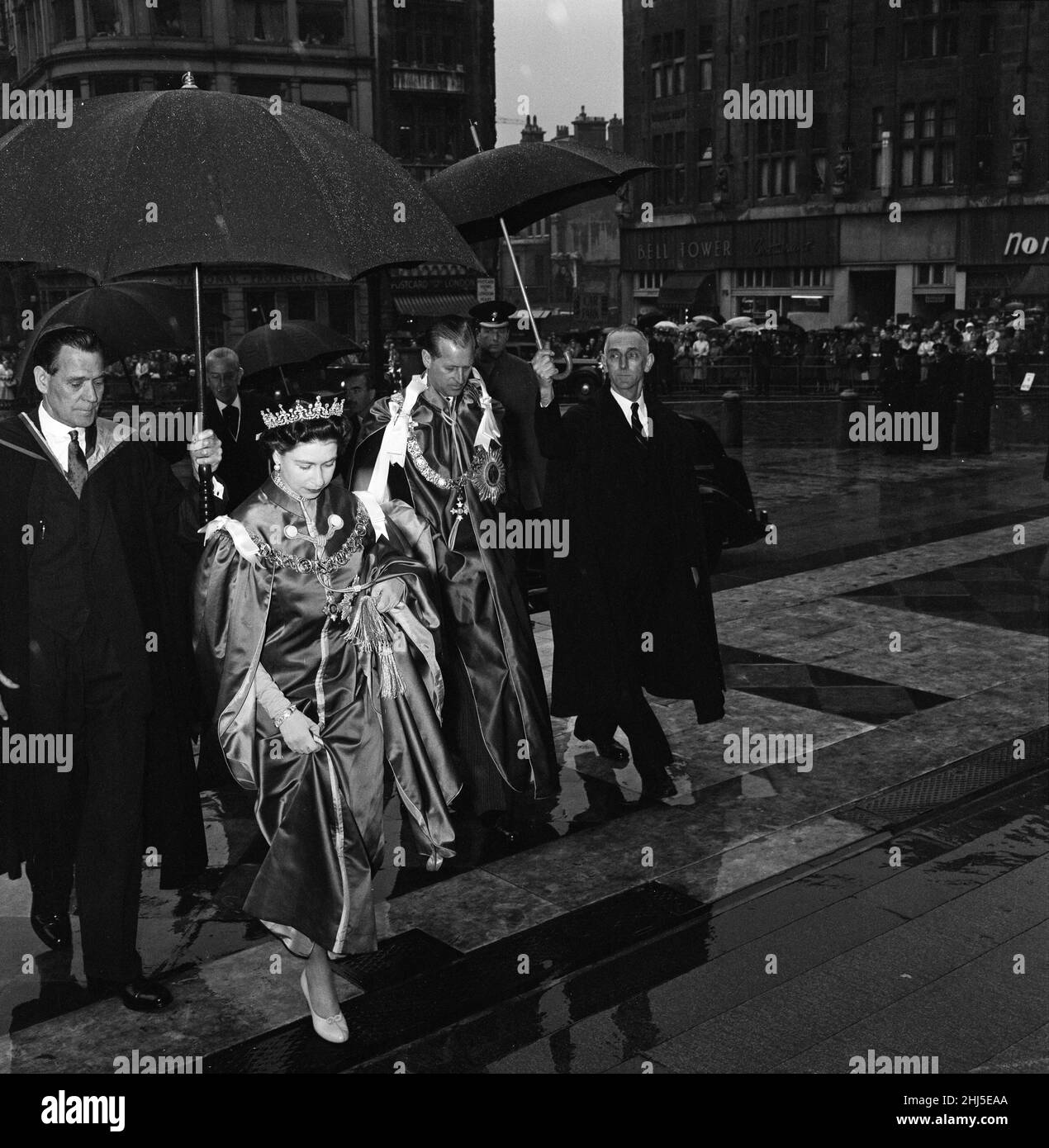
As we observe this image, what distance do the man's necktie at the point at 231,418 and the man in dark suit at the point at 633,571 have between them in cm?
224

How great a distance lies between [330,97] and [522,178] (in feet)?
153

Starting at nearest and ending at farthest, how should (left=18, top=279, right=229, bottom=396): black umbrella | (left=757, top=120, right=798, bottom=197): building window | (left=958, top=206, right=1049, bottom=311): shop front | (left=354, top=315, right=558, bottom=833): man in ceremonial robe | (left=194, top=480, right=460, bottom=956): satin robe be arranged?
(left=194, top=480, right=460, bottom=956): satin robe < (left=354, top=315, right=558, bottom=833): man in ceremonial robe < (left=18, top=279, right=229, bottom=396): black umbrella < (left=958, top=206, right=1049, bottom=311): shop front < (left=757, top=120, right=798, bottom=197): building window

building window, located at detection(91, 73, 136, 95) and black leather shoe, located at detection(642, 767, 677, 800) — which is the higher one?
building window, located at detection(91, 73, 136, 95)

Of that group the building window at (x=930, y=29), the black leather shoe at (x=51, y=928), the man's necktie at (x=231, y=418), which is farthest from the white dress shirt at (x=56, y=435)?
the building window at (x=930, y=29)

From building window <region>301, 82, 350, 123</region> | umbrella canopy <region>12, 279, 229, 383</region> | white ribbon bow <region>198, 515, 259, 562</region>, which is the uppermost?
building window <region>301, 82, 350, 123</region>

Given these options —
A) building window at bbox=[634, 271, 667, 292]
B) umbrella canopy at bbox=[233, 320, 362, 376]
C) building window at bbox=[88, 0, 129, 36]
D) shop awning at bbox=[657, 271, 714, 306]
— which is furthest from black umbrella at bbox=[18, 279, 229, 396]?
building window at bbox=[634, 271, 667, 292]

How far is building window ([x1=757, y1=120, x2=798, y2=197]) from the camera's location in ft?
151

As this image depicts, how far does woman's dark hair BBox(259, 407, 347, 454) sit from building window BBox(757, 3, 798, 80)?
45.6m

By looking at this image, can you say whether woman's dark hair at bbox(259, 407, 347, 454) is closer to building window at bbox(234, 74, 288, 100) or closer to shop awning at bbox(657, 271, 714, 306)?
shop awning at bbox(657, 271, 714, 306)

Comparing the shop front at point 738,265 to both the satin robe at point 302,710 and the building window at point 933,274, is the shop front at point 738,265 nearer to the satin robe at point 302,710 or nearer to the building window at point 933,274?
the building window at point 933,274

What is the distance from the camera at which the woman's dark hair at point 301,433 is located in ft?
13.2

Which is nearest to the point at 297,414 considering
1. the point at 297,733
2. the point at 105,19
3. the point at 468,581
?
the point at 297,733

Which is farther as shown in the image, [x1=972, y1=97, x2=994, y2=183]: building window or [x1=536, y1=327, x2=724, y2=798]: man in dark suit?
[x1=972, y1=97, x2=994, y2=183]: building window

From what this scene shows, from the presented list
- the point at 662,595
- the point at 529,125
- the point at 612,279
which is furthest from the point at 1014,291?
the point at 612,279
